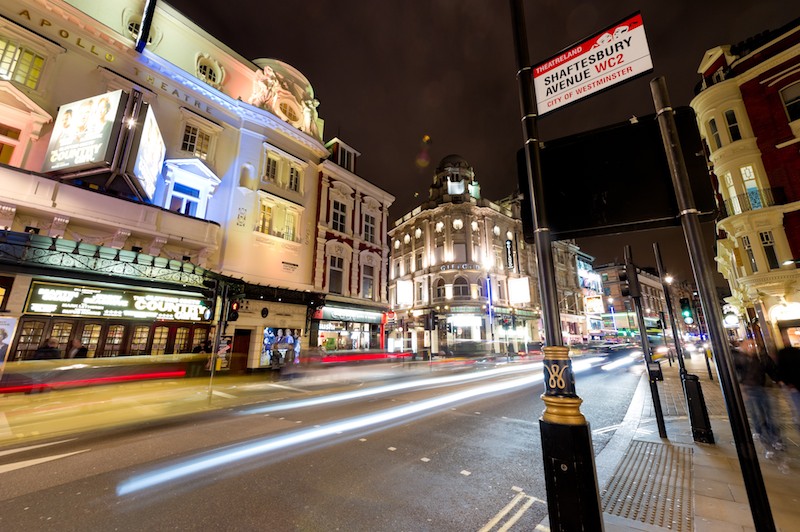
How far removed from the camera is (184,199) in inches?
627

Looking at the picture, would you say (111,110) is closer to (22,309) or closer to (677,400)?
(22,309)

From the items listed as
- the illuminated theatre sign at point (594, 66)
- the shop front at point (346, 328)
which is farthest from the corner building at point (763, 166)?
the shop front at point (346, 328)

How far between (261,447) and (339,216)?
18.5 meters

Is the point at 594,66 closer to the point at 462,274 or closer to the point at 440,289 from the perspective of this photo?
the point at 462,274

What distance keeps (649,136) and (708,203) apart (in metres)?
0.99

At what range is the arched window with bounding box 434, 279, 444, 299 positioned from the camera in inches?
1654

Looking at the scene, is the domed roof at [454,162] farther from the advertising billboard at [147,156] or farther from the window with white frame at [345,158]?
the advertising billboard at [147,156]

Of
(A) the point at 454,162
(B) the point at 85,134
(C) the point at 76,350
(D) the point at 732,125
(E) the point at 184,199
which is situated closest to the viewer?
(B) the point at 85,134

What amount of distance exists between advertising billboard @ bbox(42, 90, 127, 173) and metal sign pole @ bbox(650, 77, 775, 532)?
613 inches

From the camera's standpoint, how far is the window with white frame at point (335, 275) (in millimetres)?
21656

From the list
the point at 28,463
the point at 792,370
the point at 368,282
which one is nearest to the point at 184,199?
the point at 368,282

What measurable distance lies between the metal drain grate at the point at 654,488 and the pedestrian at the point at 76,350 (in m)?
17.6

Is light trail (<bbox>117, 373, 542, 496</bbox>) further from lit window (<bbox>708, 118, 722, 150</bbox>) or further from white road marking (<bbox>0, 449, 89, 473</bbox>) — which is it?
lit window (<bbox>708, 118, 722, 150</bbox>)

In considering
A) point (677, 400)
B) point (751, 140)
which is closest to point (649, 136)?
point (677, 400)
